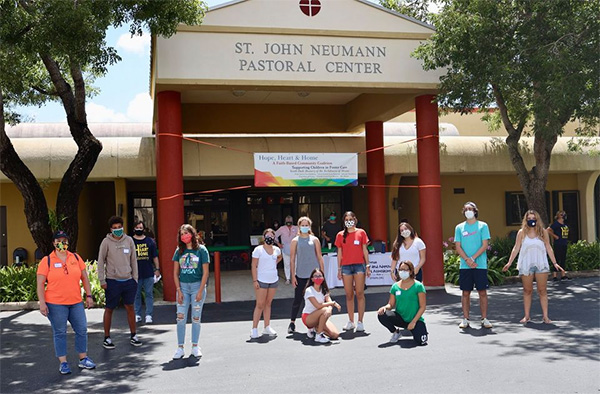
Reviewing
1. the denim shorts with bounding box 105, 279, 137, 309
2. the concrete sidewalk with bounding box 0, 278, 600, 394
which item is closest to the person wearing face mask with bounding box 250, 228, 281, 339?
the concrete sidewalk with bounding box 0, 278, 600, 394

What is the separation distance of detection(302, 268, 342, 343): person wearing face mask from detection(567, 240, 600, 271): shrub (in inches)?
381

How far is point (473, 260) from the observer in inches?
385

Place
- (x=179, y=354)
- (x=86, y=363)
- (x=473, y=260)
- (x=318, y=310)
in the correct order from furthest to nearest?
(x=473, y=260) → (x=318, y=310) → (x=179, y=354) → (x=86, y=363)

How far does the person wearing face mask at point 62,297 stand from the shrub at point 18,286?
6.30 meters

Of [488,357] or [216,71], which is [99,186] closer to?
[216,71]

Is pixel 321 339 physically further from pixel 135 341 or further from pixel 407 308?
pixel 135 341

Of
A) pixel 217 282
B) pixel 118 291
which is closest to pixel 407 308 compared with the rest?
pixel 118 291

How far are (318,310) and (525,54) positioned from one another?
813cm

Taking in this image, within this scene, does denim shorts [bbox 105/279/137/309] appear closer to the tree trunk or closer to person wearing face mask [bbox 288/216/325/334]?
person wearing face mask [bbox 288/216/325/334]

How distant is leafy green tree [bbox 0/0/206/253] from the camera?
10.8 metres

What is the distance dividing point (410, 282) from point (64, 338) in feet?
14.6

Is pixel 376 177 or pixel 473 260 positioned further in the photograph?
pixel 376 177

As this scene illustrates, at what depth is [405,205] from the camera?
77.4ft

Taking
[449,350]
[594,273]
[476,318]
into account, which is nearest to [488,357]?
[449,350]
